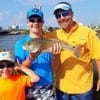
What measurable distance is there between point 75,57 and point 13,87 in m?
1.02

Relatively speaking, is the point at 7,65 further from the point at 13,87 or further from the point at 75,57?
the point at 75,57

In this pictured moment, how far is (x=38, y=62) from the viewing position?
217 inches

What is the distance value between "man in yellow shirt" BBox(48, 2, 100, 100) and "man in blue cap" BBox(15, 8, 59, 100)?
0.28 m

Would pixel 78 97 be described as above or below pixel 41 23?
below

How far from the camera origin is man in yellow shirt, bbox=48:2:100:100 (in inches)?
225

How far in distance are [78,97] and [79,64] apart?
0.51 meters

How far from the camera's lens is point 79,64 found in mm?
5734

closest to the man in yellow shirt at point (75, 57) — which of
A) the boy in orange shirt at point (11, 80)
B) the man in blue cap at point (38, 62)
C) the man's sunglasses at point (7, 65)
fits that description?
the man in blue cap at point (38, 62)

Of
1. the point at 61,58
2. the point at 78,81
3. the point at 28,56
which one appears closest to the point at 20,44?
the point at 28,56

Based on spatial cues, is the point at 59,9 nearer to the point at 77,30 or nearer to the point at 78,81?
the point at 77,30

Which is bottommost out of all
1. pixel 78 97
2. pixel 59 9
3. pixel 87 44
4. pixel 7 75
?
pixel 78 97

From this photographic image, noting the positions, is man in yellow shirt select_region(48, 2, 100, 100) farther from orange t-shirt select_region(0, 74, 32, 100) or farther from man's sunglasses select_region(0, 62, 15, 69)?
man's sunglasses select_region(0, 62, 15, 69)

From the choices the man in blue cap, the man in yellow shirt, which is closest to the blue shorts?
the man in yellow shirt

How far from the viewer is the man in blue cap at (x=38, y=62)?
549 centimetres
